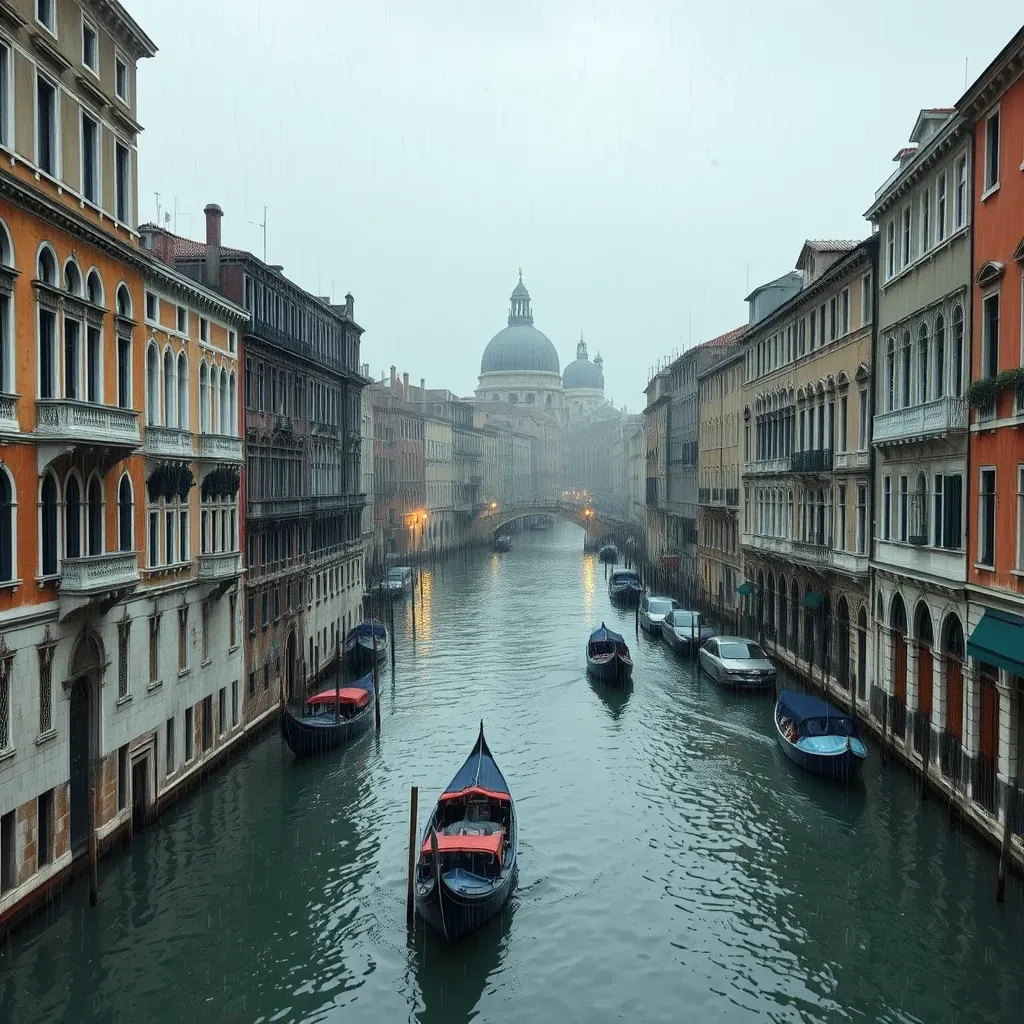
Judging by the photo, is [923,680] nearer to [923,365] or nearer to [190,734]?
[923,365]

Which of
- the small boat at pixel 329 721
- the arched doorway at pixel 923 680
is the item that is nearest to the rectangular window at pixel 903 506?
the arched doorway at pixel 923 680

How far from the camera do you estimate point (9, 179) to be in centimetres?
1512

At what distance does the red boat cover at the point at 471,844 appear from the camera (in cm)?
1783

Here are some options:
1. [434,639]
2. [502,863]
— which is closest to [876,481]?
[502,863]

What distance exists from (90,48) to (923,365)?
660 inches

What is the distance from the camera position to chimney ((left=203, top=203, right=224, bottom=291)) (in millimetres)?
27812

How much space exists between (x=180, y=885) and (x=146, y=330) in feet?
33.3

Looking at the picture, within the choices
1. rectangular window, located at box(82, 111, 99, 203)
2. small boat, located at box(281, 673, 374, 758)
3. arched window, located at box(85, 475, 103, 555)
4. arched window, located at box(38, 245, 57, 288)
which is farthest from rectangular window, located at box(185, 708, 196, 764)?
rectangular window, located at box(82, 111, 99, 203)

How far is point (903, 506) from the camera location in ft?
80.2

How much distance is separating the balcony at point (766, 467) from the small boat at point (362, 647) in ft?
46.6

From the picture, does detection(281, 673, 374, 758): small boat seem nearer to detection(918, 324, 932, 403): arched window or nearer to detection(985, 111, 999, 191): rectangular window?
detection(918, 324, 932, 403): arched window

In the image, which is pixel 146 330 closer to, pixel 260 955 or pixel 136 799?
pixel 136 799

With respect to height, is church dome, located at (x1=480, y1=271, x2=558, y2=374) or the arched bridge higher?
church dome, located at (x1=480, y1=271, x2=558, y2=374)

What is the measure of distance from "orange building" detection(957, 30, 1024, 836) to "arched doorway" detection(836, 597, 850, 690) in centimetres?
992
